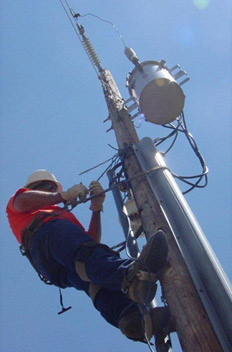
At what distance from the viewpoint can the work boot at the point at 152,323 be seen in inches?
102

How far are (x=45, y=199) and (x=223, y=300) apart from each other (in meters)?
1.91

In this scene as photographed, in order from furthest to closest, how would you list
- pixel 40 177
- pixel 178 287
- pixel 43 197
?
pixel 40 177
pixel 43 197
pixel 178 287

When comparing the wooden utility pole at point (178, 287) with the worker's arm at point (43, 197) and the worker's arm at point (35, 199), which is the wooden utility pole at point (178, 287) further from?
the worker's arm at point (35, 199)

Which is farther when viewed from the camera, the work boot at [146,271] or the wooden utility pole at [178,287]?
the work boot at [146,271]

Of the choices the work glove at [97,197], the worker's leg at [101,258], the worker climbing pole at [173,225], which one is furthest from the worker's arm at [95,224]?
the worker's leg at [101,258]

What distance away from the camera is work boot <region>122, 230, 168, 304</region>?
238 cm

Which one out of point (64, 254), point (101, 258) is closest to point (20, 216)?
point (64, 254)

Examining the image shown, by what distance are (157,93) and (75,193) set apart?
71.9 inches

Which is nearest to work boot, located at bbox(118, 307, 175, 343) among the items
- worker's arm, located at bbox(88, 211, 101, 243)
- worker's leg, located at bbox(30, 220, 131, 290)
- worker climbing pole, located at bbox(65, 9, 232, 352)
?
worker climbing pole, located at bbox(65, 9, 232, 352)

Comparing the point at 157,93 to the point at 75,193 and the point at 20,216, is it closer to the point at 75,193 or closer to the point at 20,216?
the point at 75,193

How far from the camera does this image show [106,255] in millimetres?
2680

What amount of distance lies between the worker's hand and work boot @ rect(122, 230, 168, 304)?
3.58 ft

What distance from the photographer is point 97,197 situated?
3914 millimetres

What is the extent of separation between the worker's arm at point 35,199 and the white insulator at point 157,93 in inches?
71.8
